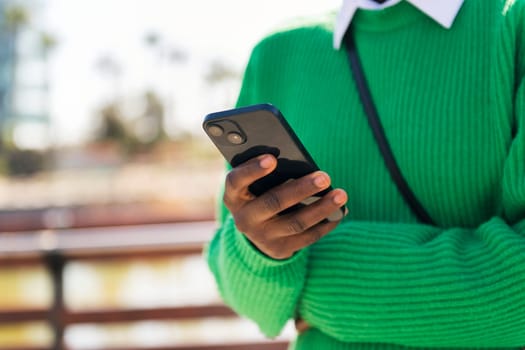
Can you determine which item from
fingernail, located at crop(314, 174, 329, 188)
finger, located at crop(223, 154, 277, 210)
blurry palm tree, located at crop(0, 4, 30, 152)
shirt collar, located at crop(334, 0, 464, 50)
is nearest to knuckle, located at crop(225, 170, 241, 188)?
finger, located at crop(223, 154, 277, 210)

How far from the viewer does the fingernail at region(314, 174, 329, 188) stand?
104 centimetres

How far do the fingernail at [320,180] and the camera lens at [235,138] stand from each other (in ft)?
0.36

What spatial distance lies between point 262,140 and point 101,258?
7.94 feet

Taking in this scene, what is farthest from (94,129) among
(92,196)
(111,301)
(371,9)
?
(371,9)

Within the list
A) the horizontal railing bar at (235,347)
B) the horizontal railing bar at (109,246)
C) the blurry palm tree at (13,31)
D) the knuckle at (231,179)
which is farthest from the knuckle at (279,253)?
the blurry palm tree at (13,31)

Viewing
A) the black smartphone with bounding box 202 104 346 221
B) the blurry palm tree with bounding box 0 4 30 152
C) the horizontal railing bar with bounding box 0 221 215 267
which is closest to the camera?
the black smartphone with bounding box 202 104 346 221

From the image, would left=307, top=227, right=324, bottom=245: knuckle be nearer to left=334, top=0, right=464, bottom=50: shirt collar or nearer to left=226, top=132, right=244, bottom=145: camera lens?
left=226, top=132, right=244, bottom=145: camera lens

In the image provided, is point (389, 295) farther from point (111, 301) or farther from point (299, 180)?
point (111, 301)

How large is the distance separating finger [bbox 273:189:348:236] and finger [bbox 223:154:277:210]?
0.20 feet

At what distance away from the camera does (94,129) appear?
3878cm

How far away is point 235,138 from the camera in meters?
1.07

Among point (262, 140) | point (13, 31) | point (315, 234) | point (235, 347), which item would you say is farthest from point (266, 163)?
point (13, 31)

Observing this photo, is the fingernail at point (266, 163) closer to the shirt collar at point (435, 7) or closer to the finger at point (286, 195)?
the finger at point (286, 195)

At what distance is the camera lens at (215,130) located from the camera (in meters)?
1.06
